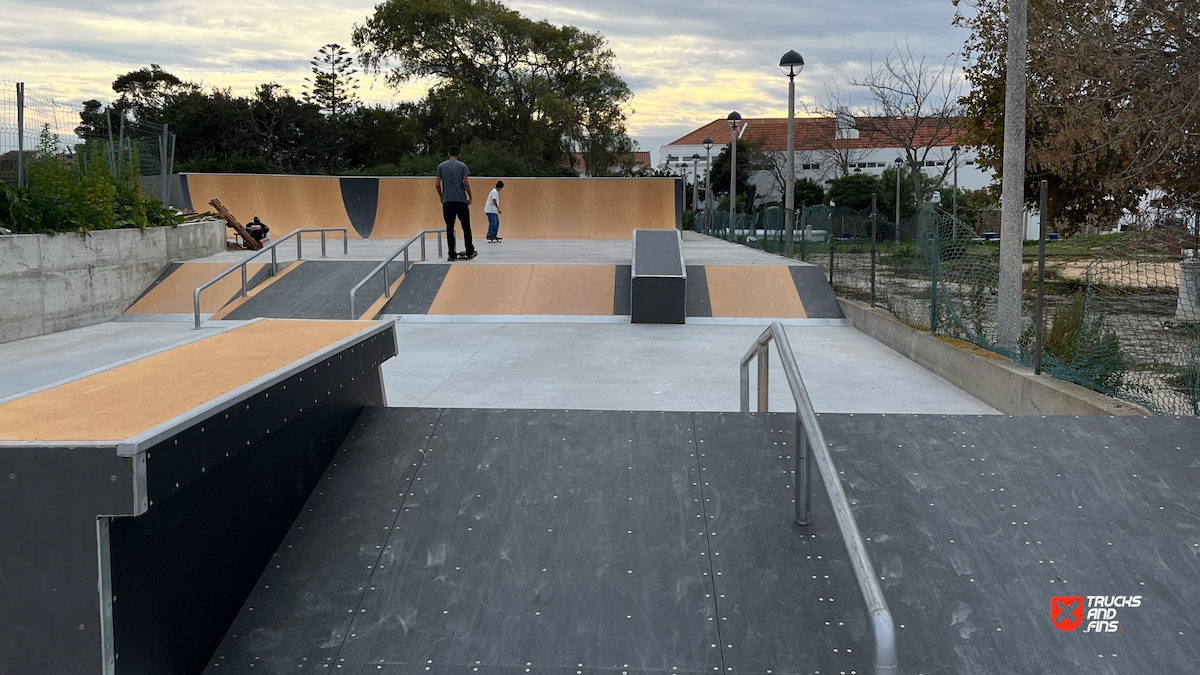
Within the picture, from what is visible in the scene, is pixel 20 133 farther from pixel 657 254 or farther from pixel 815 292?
pixel 815 292

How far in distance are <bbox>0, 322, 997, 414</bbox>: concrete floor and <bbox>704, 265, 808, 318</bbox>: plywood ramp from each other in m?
0.59

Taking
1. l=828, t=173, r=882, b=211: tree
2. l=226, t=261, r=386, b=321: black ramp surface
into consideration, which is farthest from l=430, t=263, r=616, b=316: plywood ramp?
l=828, t=173, r=882, b=211: tree

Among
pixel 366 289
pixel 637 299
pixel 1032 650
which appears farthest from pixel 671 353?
pixel 1032 650

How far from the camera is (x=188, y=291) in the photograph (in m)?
13.2

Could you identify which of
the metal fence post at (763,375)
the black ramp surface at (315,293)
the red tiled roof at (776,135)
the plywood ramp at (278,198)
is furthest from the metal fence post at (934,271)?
the red tiled roof at (776,135)

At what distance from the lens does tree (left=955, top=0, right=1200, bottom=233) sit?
459 inches

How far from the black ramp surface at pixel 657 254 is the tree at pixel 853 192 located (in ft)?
134

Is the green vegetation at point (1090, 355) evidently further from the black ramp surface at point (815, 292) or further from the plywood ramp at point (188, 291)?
the plywood ramp at point (188, 291)

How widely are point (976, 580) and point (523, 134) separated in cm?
4116

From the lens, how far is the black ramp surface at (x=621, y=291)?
12078 mm

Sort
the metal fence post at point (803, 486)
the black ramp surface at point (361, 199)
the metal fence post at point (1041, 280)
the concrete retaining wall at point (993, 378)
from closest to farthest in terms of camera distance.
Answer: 1. the metal fence post at point (803, 486)
2. the concrete retaining wall at point (993, 378)
3. the metal fence post at point (1041, 280)
4. the black ramp surface at point (361, 199)

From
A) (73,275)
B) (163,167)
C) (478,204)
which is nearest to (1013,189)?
(73,275)

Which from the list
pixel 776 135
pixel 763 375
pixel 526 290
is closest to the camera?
pixel 763 375

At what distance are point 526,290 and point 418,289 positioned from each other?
157 centimetres
